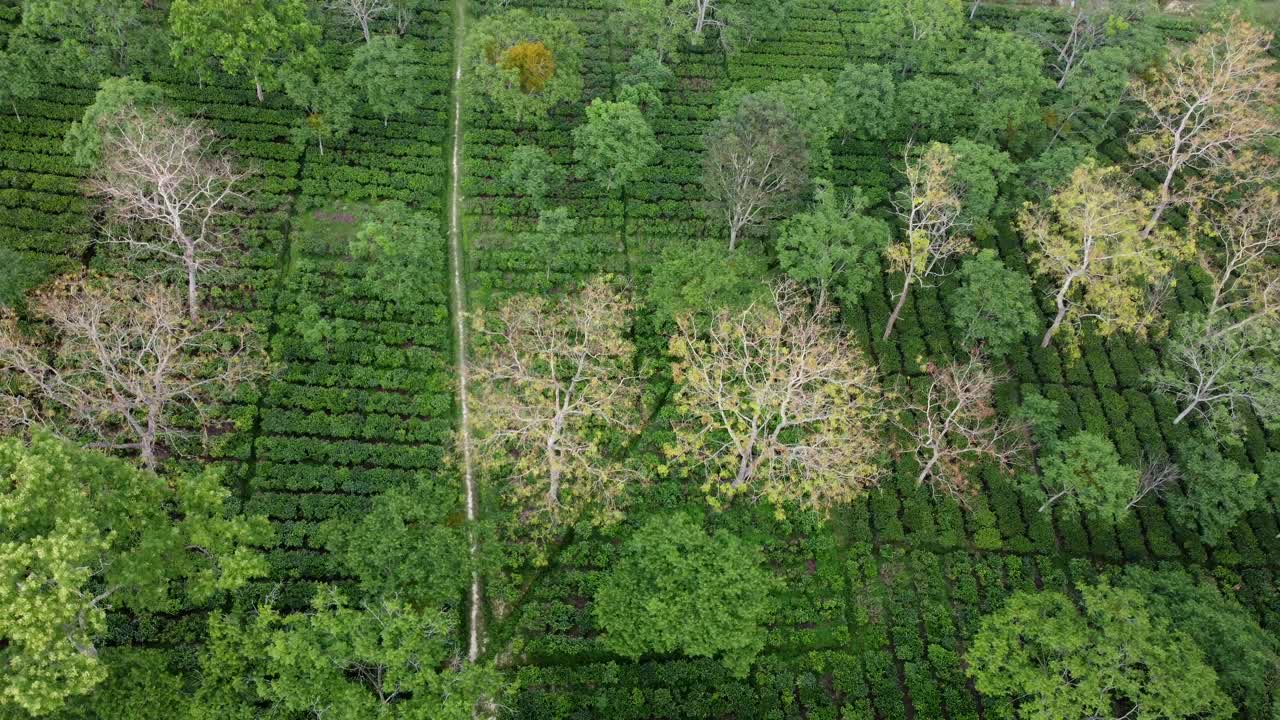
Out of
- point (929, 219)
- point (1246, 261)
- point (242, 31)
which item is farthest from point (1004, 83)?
point (242, 31)

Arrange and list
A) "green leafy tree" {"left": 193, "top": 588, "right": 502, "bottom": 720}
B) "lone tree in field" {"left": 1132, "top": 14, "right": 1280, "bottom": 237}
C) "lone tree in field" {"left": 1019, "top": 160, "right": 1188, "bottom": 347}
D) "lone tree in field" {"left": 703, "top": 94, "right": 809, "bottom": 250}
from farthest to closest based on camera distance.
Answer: "lone tree in field" {"left": 1132, "top": 14, "right": 1280, "bottom": 237} < "lone tree in field" {"left": 703, "top": 94, "right": 809, "bottom": 250} < "lone tree in field" {"left": 1019, "top": 160, "right": 1188, "bottom": 347} < "green leafy tree" {"left": 193, "top": 588, "right": 502, "bottom": 720}

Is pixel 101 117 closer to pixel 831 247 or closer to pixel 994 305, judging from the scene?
pixel 831 247

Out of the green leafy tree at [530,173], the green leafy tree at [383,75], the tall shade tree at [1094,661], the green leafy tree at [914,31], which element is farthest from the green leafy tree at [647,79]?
the tall shade tree at [1094,661]

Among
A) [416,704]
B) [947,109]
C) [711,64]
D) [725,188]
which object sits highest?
[711,64]

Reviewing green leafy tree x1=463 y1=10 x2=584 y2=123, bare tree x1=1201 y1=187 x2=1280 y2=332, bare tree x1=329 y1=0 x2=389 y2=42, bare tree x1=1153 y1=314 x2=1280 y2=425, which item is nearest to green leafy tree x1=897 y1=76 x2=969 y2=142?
bare tree x1=1201 y1=187 x2=1280 y2=332

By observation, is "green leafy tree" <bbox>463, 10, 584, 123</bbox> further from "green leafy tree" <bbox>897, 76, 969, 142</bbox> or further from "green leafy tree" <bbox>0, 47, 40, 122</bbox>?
"green leafy tree" <bbox>0, 47, 40, 122</bbox>

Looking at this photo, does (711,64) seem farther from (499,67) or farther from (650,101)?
(499,67)

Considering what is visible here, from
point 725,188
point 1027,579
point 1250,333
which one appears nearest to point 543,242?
point 725,188
